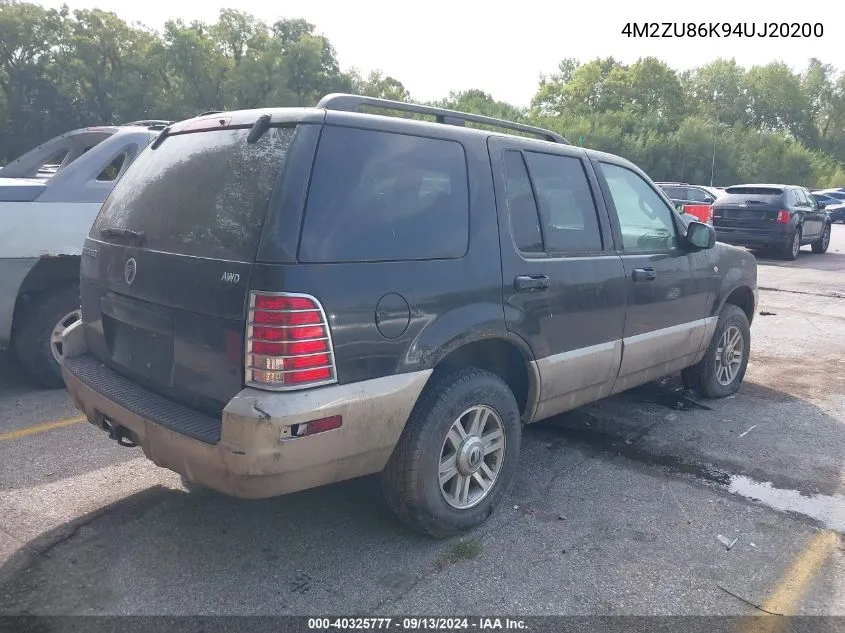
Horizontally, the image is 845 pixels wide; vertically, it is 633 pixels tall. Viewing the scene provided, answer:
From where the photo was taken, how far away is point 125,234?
3305 millimetres

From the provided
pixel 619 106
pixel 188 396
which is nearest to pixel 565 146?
pixel 188 396

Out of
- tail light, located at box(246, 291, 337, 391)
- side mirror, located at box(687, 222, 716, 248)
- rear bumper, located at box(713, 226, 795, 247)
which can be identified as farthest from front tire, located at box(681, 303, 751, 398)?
rear bumper, located at box(713, 226, 795, 247)

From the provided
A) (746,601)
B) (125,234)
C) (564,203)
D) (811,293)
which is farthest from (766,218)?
(125,234)

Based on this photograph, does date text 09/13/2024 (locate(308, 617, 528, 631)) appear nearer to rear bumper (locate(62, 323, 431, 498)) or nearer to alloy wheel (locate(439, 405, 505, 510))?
rear bumper (locate(62, 323, 431, 498))

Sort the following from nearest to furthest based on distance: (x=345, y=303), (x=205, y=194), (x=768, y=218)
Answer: (x=345, y=303) < (x=205, y=194) < (x=768, y=218)

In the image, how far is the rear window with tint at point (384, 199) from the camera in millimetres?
2803

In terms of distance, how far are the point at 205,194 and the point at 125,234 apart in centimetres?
55

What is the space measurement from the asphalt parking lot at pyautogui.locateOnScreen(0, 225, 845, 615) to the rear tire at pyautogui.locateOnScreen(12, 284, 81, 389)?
433 millimetres

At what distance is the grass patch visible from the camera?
3164 millimetres

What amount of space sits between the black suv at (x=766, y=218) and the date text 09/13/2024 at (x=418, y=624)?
15919 millimetres

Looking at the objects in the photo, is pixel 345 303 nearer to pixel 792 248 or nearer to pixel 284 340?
pixel 284 340

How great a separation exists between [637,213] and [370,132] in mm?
2232

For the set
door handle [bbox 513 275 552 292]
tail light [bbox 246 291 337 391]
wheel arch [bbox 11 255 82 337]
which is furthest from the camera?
wheel arch [bbox 11 255 82 337]

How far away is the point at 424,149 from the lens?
10.7 feet
